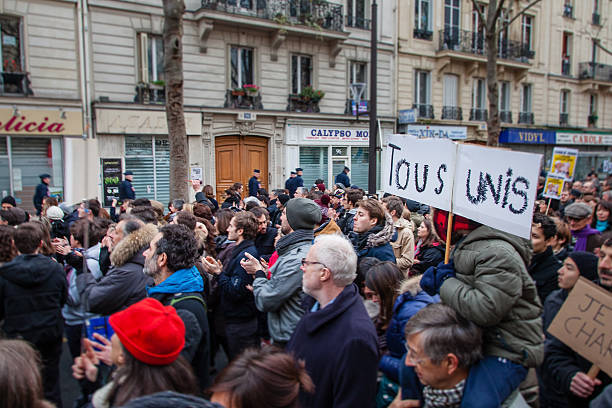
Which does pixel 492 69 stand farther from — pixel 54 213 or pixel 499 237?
pixel 499 237

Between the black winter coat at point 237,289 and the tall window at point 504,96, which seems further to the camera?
the tall window at point 504,96

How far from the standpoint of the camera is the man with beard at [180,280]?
310 centimetres

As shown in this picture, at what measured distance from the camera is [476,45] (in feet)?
75.7

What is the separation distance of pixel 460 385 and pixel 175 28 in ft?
30.3

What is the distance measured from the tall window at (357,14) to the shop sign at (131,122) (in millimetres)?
8550

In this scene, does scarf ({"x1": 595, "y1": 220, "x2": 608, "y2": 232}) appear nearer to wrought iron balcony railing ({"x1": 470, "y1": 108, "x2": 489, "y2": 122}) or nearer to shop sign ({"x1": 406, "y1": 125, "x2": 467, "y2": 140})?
shop sign ({"x1": 406, "y1": 125, "x2": 467, "y2": 140})

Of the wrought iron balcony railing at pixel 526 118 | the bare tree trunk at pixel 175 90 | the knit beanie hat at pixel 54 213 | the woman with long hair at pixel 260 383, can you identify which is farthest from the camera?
the wrought iron balcony railing at pixel 526 118

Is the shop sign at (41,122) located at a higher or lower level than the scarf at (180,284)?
higher

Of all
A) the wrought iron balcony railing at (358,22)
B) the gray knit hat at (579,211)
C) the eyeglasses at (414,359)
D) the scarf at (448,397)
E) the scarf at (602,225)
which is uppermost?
the wrought iron balcony railing at (358,22)

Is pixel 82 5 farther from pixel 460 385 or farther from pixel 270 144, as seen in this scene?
pixel 460 385

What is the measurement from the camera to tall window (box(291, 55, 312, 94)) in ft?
61.1

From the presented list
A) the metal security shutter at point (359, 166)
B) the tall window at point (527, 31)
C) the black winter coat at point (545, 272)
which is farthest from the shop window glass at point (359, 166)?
the black winter coat at point (545, 272)

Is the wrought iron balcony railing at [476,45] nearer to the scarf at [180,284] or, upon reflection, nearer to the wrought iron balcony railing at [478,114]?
the wrought iron balcony railing at [478,114]

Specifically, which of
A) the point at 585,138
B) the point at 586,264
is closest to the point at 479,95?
the point at 585,138
